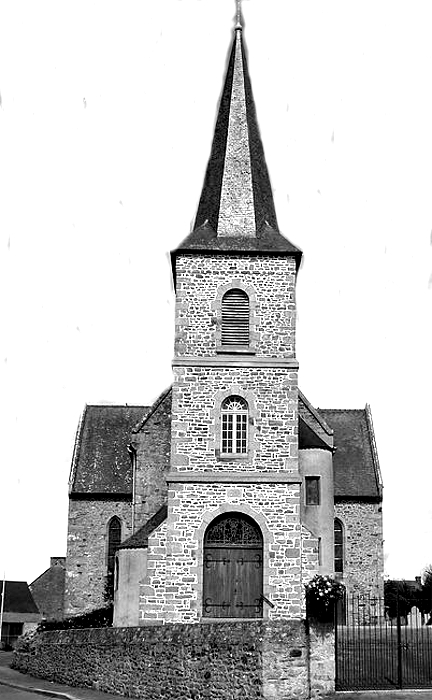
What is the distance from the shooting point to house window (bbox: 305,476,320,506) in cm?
3525

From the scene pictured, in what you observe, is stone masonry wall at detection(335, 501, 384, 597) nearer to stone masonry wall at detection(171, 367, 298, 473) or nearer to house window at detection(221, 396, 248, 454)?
stone masonry wall at detection(171, 367, 298, 473)

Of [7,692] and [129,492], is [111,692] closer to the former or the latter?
[7,692]

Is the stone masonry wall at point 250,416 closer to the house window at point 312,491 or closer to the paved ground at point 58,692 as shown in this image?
the house window at point 312,491

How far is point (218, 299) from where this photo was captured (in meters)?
30.5

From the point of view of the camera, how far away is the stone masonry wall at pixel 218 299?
30.2 metres

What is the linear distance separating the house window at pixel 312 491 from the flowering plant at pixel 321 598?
16095 mm

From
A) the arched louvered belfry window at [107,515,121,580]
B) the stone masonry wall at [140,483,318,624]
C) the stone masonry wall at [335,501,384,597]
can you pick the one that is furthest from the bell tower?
the stone masonry wall at [335,501,384,597]

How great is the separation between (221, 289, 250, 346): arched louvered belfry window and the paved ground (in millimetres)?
10972

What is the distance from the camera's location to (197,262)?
3094cm

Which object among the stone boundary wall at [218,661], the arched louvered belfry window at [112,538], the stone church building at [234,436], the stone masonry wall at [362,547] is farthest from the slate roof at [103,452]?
the stone boundary wall at [218,661]

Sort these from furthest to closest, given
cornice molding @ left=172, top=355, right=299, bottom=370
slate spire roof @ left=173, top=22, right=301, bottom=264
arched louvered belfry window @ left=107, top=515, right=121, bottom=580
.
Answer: arched louvered belfry window @ left=107, top=515, right=121, bottom=580 < slate spire roof @ left=173, top=22, right=301, bottom=264 < cornice molding @ left=172, top=355, right=299, bottom=370

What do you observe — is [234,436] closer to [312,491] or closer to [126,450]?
[312,491]

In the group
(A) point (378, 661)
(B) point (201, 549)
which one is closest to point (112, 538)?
(B) point (201, 549)

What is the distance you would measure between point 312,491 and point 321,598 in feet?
54.5
